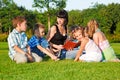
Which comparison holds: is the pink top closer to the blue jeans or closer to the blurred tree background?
the blue jeans

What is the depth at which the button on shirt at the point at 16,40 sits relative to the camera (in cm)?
980

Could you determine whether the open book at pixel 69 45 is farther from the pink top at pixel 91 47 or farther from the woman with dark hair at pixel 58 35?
the pink top at pixel 91 47

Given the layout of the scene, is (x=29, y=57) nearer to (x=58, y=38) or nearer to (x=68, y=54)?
(x=68, y=54)

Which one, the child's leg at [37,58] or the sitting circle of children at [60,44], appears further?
the child's leg at [37,58]

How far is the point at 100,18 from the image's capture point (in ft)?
263

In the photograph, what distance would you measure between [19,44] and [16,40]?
0.21m

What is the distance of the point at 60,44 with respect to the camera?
11484mm

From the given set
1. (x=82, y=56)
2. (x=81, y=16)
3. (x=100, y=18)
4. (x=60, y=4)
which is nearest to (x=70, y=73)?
(x=82, y=56)

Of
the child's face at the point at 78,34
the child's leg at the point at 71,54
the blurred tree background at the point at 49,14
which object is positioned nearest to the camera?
the child's face at the point at 78,34

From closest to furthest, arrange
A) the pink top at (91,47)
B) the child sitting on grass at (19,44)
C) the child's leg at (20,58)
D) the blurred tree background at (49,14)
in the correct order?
the child's leg at (20,58) < the child sitting on grass at (19,44) < the pink top at (91,47) < the blurred tree background at (49,14)

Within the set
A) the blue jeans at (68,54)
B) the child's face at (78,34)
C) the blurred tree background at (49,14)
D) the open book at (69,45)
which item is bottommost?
the blurred tree background at (49,14)

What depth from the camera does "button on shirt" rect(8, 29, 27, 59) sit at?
9805mm

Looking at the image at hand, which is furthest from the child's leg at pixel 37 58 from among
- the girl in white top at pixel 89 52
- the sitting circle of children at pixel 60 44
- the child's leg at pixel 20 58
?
the girl in white top at pixel 89 52

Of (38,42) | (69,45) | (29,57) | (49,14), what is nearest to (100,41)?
(69,45)
